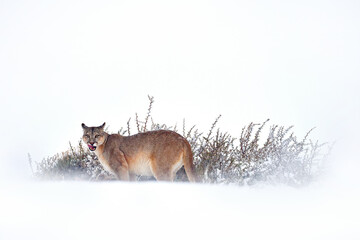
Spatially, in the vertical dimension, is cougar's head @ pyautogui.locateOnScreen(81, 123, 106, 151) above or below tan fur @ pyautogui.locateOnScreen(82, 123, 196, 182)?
above

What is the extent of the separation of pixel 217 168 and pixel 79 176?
6.72 ft

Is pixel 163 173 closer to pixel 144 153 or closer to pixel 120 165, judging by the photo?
pixel 144 153

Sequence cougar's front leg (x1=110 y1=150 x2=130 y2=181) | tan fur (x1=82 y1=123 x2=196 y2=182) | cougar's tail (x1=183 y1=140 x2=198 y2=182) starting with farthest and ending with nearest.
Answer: cougar's front leg (x1=110 y1=150 x2=130 y2=181)
tan fur (x1=82 y1=123 x2=196 y2=182)
cougar's tail (x1=183 y1=140 x2=198 y2=182)

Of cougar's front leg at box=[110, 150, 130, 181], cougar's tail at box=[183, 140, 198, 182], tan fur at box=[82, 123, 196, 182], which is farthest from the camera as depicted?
cougar's front leg at box=[110, 150, 130, 181]

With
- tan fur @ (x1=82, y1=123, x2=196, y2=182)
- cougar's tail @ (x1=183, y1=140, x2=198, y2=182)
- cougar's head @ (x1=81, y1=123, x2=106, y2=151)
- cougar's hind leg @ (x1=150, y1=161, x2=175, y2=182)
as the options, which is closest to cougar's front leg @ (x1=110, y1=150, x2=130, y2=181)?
tan fur @ (x1=82, y1=123, x2=196, y2=182)

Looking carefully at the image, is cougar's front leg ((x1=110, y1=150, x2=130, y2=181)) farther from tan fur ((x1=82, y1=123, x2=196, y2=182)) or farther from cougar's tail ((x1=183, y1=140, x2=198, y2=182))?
cougar's tail ((x1=183, y1=140, x2=198, y2=182))

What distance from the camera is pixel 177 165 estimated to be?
5.63 metres

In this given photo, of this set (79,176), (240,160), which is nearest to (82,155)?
(79,176)

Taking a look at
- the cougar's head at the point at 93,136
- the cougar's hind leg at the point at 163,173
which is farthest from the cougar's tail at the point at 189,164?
the cougar's head at the point at 93,136

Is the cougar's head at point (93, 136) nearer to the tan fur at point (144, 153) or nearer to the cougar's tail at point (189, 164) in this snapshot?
the tan fur at point (144, 153)

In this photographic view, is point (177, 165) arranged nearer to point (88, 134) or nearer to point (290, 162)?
point (88, 134)

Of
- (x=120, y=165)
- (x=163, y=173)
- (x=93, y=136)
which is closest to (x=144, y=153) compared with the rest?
(x=120, y=165)

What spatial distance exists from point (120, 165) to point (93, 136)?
1.80ft

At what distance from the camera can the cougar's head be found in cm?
566
